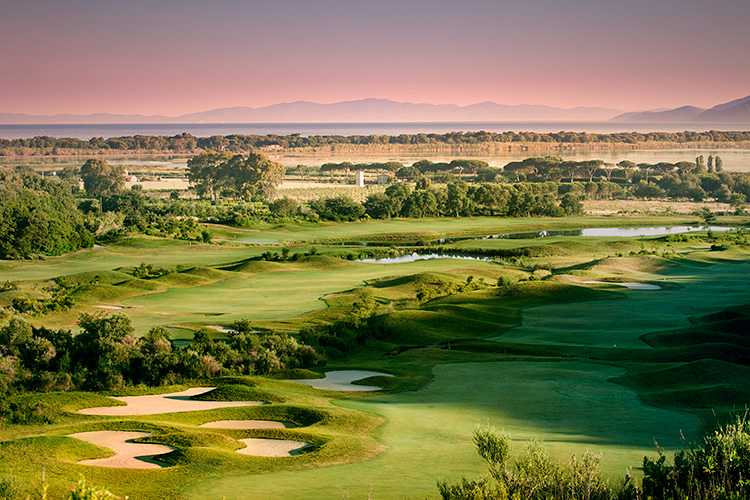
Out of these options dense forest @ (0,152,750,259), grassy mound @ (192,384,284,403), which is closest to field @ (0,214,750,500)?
grassy mound @ (192,384,284,403)

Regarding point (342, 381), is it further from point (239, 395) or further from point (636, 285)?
point (636, 285)

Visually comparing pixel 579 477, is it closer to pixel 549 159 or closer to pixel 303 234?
pixel 303 234

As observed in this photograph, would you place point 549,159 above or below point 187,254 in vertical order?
above

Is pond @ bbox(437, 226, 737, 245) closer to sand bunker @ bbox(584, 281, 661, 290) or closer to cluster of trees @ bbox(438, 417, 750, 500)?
sand bunker @ bbox(584, 281, 661, 290)

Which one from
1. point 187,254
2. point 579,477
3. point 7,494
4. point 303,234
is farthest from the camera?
point 303,234

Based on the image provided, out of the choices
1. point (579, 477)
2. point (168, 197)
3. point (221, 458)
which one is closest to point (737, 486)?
point (579, 477)

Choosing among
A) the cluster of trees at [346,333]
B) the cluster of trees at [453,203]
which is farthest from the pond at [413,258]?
the cluster of trees at [346,333]

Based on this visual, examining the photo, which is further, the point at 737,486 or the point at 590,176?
the point at 590,176
